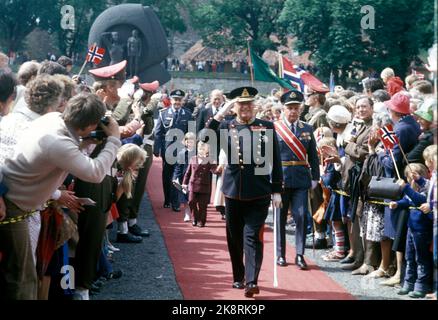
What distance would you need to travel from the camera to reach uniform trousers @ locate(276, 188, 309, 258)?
8680 mm

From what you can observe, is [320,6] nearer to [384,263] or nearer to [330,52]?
[330,52]

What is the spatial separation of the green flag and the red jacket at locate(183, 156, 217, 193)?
12.6ft

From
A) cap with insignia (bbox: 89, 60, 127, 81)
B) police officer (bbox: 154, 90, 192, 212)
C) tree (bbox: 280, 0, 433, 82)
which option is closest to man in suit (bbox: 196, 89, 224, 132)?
police officer (bbox: 154, 90, 192, 212)

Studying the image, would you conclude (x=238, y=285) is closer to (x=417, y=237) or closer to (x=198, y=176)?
(x=417, y=237)

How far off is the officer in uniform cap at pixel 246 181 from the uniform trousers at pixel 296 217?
1.16m

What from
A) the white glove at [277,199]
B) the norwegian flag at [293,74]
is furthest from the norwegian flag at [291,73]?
the white glove at [277,199]

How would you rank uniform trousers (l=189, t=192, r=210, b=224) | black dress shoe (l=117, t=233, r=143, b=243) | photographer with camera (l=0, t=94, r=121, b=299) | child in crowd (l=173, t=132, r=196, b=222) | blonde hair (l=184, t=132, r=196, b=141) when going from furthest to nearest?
blonde hair (l=184, t=132, r=196, b=141) → child in crowd (l=173, t=132, r=196, b=222) → uniform trousers (l=189, t=192, r=210, b=224) → black dress shoe (l=117, t=233, r=143, b=243) → photographer with camera (l=0, t=94, r=121, b=299)

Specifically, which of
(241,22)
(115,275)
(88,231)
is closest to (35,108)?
(88,231)

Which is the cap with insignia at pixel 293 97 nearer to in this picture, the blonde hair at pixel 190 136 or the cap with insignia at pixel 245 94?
the cap with insignia at pixel 245 94

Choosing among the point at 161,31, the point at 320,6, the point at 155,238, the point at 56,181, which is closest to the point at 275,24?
the point at 320,6

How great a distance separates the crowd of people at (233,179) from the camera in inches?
199

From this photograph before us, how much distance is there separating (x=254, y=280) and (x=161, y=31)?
29.2 m

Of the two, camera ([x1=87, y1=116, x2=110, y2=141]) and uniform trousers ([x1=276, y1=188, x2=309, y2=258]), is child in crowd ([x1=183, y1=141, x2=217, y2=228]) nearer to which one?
uniform trousers ([x1=276, y1=188, x2=309, y2=258])

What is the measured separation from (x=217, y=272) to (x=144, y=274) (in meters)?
0.83
